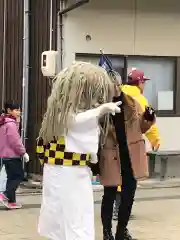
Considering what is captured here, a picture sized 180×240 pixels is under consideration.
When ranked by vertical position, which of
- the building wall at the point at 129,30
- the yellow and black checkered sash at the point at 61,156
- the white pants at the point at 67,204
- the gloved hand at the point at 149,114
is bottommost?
the white pants at the point at 67,204

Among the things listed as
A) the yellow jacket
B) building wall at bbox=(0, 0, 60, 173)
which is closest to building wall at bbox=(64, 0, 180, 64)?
building wall at bbox=(0, 0, 60, 173)

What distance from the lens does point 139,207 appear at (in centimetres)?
860

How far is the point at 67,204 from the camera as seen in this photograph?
4.39 m

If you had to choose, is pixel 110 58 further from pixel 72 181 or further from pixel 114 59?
pixel 72 181

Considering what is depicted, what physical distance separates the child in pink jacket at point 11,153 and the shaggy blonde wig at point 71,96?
3.63 meters

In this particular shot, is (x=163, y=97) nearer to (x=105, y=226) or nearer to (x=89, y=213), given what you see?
(x=105, y=226)

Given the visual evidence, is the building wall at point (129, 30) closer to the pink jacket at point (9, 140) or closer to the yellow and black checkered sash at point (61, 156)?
the pink jacket at point (9, 140)

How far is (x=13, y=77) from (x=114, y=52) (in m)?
2.03

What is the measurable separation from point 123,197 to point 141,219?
1950mm

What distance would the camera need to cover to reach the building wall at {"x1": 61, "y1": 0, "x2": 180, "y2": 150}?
34.8 feet

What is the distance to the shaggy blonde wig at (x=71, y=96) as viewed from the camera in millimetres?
4468

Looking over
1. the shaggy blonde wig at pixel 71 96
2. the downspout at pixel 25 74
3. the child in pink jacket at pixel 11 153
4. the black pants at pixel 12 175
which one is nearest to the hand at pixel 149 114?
the shaggy blonde wig at pixel 71 96

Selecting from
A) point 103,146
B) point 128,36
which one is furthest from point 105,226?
point 128,36

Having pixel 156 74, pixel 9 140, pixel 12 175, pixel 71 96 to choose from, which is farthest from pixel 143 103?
pixel 156 74
